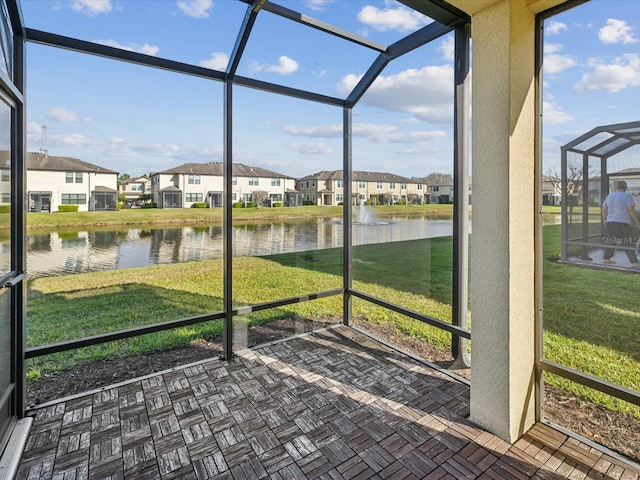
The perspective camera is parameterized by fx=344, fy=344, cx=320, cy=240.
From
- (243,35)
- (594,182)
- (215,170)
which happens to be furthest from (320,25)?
(594,182)

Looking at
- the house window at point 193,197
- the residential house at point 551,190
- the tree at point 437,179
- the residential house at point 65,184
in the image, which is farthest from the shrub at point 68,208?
the residential house at point 551,190

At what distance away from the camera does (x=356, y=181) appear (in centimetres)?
411

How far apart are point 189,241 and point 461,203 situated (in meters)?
2.54

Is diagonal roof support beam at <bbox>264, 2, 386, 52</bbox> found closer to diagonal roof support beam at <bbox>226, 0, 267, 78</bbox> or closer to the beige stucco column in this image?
diagonal roof support beam at <bbox>226, 0, 267, 78</bbox>

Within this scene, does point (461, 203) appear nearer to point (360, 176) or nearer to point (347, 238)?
point (360, 176)

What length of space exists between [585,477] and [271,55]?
3795 millimetres

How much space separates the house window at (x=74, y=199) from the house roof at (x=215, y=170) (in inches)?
23.1

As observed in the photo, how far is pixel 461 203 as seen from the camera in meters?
2.97

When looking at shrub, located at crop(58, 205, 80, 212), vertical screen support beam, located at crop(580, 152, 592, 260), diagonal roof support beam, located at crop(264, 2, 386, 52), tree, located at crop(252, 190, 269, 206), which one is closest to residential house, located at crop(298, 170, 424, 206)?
tree, located at crop(252, 190, 269, 206)

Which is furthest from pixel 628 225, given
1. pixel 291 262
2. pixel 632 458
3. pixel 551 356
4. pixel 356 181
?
pixel 291 262

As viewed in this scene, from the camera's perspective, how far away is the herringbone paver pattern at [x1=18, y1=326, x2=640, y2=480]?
1963 mm

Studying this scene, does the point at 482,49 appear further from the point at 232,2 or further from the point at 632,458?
the point at 632,458

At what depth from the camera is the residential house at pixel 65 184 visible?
2.52 m

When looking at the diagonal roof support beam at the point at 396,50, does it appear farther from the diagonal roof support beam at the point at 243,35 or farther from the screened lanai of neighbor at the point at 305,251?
the diagonal roof support beam at the point at 243,35
